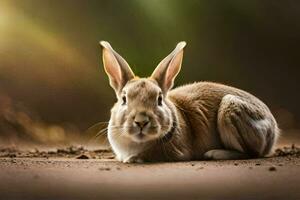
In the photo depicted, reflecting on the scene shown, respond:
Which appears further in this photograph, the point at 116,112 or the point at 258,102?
the point at 258,102

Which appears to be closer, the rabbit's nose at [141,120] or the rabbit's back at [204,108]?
the rabbit's nose at [141,120]

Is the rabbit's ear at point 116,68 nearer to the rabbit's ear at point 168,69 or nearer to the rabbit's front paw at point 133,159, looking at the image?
the rabbit's ear at point 168,69

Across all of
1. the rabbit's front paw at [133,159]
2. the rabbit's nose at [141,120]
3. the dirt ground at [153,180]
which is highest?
the rabbit's nose at [141,120]

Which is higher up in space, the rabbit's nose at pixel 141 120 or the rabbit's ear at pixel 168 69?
the rabbit's ear at pixel 168 69

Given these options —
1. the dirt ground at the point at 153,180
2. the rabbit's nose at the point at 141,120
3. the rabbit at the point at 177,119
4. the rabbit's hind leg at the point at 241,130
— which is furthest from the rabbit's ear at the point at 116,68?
the rabbit's hind leg at the point at 241,130

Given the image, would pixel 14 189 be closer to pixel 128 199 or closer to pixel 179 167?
pixel 128 199

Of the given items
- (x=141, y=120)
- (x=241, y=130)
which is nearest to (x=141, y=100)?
(x=141, y=120)

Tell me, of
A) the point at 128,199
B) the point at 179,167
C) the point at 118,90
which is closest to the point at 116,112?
the point at 118,90
